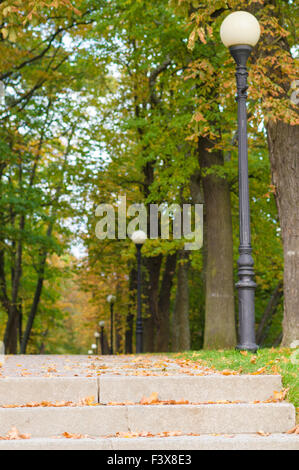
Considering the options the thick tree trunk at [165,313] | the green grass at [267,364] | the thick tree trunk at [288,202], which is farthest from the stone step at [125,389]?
the thick tree trunk at [165,313]

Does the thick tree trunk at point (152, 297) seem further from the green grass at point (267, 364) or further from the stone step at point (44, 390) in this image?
the stone step at point (44, 390)

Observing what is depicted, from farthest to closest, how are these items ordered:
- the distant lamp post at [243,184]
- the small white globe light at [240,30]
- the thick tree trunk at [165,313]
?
the thick tree trunk at [165,313] < the small white globe light at [240,30] < the distant lamp post at [243,184]

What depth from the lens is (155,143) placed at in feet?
57.0

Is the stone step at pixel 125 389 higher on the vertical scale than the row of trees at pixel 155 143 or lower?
lower

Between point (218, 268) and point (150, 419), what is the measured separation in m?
9.56


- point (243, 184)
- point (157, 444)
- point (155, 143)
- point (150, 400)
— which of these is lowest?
point (157, 444)

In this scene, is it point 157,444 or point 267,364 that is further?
point 267,364

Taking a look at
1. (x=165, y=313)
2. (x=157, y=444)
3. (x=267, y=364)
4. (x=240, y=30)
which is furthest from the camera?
(x=165, y=313)

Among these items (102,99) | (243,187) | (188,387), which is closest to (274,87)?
A: (243,187)

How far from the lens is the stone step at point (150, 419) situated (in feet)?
15.8

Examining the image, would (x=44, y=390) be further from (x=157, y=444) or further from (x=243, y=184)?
(x=243, y=184)

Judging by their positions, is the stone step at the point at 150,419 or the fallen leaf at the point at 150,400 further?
the fallen leaf at the point at 150,400

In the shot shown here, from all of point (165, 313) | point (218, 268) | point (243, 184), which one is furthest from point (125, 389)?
point (165, 313)

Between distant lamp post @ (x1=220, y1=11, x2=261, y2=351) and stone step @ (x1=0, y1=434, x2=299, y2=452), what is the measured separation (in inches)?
128
